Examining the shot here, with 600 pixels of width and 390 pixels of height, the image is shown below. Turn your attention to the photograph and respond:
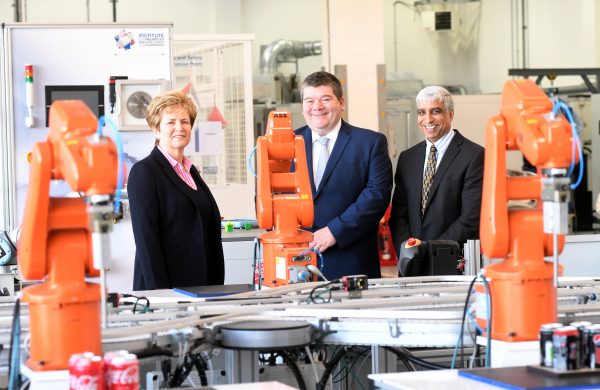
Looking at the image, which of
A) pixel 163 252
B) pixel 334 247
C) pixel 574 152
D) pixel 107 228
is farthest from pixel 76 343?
pixel 334 247

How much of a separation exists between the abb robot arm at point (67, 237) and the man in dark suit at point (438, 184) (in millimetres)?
2305

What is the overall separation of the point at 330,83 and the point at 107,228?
215 cm

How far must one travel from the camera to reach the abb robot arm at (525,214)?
261cm

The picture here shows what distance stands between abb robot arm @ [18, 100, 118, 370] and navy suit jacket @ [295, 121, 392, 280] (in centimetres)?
195

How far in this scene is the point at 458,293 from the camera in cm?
333

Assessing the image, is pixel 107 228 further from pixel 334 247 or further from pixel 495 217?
pixel 334 247

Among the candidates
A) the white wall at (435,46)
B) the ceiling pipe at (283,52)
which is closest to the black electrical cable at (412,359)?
the ceiling pipe at (283,52)

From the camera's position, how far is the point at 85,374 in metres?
2.20

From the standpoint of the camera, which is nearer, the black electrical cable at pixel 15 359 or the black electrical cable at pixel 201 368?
the black electrical cable at pixel 15 359

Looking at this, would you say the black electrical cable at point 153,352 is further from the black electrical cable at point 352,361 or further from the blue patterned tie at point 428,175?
the blue patterned tie at point 428,175

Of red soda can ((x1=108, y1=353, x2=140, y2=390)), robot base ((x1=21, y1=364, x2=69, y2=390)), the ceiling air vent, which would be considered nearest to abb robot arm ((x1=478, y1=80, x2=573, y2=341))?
red soda can ((x1=108, y1=353, x2=140, y2=390))

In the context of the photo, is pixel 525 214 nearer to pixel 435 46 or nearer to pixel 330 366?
pixel 330 366

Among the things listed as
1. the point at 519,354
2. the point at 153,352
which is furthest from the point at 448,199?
the point at 153,352

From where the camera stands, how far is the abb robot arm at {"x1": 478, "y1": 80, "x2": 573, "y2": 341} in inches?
103
